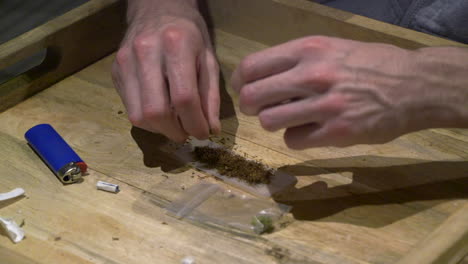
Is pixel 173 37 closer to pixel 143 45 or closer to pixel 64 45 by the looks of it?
pixel 143 45

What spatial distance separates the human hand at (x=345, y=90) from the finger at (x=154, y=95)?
127 millimetres

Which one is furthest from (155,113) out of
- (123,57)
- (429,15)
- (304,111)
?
(429,15)

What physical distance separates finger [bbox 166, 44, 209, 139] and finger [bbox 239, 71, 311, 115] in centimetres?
9

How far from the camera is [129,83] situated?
0.91 meters

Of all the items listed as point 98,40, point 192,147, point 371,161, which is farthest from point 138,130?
point 371,161

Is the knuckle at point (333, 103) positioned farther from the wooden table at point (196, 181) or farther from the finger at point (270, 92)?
the wooden table at point (196, 181)

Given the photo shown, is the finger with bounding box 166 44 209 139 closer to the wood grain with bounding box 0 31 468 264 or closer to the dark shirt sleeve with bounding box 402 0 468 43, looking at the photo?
the wood grain with bounding box 0 31 468 264

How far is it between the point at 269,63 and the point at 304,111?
8 centimetres

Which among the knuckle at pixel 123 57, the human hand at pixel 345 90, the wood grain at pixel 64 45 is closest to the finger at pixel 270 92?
the human hand at pixel 345 90

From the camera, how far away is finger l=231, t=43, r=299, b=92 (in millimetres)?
767

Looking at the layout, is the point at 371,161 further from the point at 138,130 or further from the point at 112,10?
the point at 112,10

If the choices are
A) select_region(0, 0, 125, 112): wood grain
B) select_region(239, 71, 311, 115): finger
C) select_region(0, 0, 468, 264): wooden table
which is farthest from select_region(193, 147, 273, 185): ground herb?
select_region(0, 0, 125, 112): wood grain

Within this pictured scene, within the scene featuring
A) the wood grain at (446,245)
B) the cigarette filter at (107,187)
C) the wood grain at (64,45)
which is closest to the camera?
the wood grain at (446,245)

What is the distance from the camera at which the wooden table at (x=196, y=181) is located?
77cm
